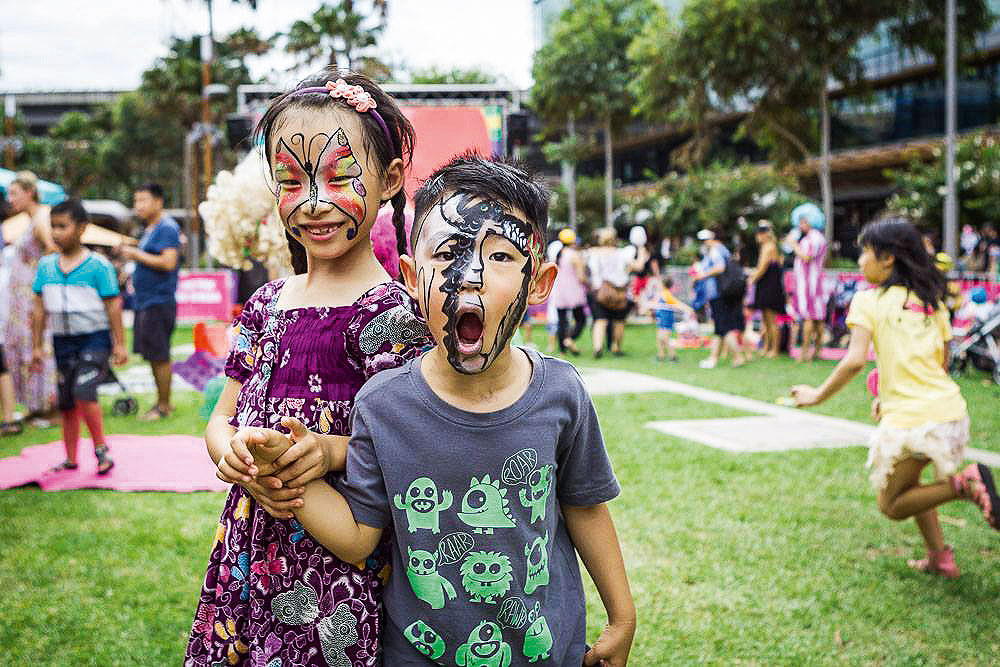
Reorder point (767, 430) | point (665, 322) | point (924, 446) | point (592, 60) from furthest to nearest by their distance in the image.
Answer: point (592, 60) < point (665, 322) < point (767, 430) < point (924, 446)

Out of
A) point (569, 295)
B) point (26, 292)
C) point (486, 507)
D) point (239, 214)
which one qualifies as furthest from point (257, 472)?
point (569, 295)

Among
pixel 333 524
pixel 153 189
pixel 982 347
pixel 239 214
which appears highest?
pixel 153 189

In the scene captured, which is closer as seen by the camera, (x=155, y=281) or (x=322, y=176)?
(x=322, y=176)

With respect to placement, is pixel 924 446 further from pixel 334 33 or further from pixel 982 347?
pixel 334 33

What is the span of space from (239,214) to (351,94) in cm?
273

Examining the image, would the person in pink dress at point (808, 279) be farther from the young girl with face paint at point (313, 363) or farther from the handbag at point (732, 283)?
the young girl with face paint at point (313, 363)

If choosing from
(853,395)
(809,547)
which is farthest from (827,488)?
(853,395)

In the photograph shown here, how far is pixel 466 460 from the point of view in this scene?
1643mm

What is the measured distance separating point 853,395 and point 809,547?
527 centimetres

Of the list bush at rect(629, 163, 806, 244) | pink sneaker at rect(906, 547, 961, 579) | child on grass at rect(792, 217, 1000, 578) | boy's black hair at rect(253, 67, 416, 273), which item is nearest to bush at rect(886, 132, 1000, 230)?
bush at rect(629, 163, 806, 244)

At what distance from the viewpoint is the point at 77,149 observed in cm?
5247

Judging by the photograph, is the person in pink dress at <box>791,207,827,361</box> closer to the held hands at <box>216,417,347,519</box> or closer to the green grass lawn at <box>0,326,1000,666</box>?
the green grass lawn at <box>0,326,1000,666</box>

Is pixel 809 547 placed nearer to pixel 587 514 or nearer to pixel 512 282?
pixel 587 514

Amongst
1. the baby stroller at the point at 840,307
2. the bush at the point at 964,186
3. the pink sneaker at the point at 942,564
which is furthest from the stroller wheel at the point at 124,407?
the bush at the point at 964,186
